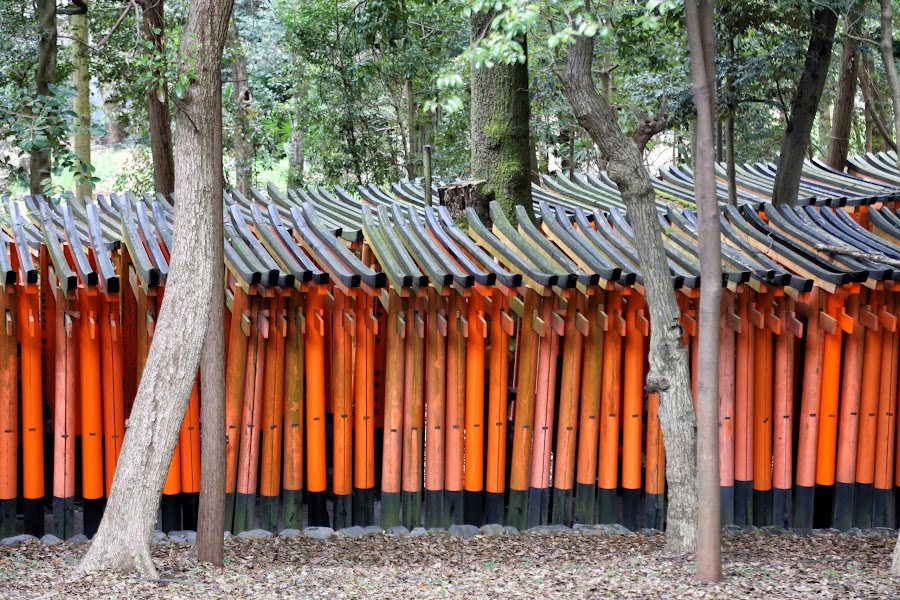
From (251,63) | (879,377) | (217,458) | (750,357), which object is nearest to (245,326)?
(217,458)

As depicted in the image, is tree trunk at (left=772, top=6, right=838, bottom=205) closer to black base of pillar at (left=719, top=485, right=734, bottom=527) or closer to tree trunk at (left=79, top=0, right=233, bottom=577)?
black base of pillar at (left=719, top=485, right=734, bottom=527)

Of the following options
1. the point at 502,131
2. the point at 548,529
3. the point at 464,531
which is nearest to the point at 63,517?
the point at 464,531

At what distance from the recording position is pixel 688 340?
6.29 meters

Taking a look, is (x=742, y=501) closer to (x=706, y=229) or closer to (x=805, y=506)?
(x=805, y=506)

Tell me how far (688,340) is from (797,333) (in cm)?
68

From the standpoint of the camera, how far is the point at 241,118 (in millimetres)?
16188

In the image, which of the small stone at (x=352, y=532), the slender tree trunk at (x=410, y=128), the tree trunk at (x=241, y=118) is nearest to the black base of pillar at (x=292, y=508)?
the small stone at (x=352, y=532)

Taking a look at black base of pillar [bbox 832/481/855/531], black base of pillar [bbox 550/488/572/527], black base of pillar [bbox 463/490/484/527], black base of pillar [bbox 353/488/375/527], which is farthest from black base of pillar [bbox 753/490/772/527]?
black base of pillar [bbox 353/488/375/527]

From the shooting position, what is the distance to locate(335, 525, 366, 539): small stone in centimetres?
604

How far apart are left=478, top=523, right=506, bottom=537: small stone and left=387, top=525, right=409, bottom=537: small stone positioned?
0.50 meters

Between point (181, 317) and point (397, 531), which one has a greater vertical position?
point (181, 317)

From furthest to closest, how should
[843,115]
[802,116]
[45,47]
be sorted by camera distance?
[843,115] → [45,47] → [802,116]

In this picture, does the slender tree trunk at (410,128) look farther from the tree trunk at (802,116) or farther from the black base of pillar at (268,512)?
the black base of pillar at (268,512)

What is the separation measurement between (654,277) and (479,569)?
1.87 m
